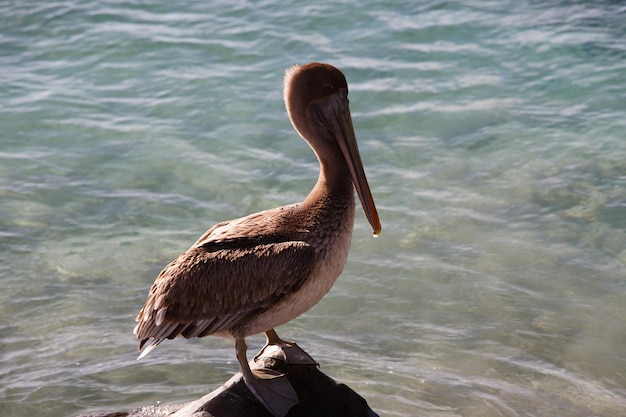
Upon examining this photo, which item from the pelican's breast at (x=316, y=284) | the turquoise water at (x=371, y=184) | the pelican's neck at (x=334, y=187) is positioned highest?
the pelican's neck at (x=334, y=187)

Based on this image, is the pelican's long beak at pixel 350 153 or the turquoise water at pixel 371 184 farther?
the turquoise water at pixel 371 184

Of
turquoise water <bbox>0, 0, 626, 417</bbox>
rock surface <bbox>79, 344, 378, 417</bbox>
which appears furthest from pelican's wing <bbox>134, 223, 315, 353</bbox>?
turquoise water <bbox>0, 0, 626, 417</bbox>

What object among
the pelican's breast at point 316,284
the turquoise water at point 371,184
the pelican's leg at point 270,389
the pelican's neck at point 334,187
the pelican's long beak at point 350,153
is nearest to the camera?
the pelican's leg at point 270,389

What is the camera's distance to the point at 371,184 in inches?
331

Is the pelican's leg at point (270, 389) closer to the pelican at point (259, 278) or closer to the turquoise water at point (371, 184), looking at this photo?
the pelican at point (259, 278)

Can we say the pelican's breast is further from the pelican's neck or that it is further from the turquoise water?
the turquoise water

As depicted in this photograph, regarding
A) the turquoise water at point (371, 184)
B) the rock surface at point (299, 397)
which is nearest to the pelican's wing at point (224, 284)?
the rock surface at point (299, 397)

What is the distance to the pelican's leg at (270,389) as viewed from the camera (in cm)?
433

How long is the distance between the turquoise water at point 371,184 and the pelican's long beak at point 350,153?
4.36 ft

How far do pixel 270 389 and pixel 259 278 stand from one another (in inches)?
19.9

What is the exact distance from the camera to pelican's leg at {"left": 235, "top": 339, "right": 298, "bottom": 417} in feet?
14.2

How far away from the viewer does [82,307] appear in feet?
22.4

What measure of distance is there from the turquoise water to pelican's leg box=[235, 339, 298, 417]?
120 cm

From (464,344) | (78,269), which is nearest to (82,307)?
(78,269)
